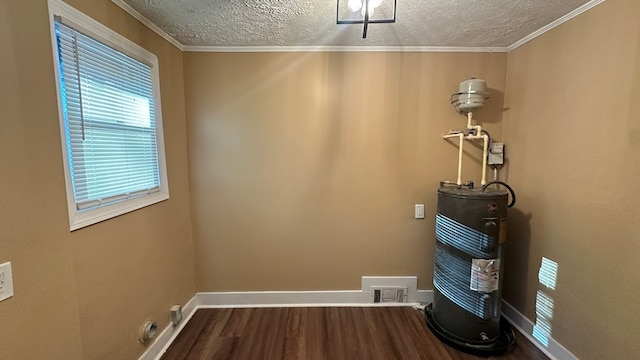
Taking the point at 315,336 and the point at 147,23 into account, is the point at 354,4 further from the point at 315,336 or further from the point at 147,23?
the point at 315,336

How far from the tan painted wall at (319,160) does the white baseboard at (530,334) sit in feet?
2.31

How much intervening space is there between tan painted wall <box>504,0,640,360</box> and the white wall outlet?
9.59ft

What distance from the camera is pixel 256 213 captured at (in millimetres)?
2426

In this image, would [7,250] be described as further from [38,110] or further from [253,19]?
[253,19]

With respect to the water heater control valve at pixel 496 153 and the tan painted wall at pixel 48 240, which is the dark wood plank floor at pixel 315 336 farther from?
the water heater control valve at pixel 496 153

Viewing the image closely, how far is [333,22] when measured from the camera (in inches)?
73.5

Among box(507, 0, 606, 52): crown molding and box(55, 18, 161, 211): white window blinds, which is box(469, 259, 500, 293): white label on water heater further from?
box(55, 18, 161, 211): white window blinds

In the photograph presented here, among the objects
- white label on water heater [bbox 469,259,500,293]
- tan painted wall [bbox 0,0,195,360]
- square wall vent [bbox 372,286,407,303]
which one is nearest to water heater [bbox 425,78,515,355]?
white label on water heater [bbox 469,259,500,293]

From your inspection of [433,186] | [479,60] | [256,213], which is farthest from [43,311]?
[479,60]

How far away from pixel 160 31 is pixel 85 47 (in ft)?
2.50

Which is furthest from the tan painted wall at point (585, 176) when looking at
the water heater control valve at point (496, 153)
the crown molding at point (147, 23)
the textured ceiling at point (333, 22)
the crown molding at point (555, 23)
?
the crown molding at point (147, 23)

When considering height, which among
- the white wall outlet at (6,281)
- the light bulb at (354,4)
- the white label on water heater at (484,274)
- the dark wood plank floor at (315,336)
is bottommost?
the dark wood plank floor at (315,336)

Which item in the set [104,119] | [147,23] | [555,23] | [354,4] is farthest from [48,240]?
[555,23]

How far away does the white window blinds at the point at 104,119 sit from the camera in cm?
125
